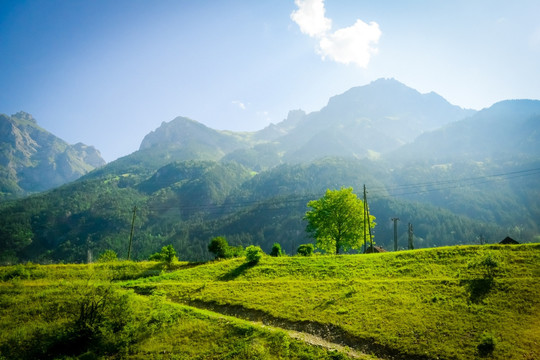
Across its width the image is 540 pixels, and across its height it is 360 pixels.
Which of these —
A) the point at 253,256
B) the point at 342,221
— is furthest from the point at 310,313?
the point at 342,221

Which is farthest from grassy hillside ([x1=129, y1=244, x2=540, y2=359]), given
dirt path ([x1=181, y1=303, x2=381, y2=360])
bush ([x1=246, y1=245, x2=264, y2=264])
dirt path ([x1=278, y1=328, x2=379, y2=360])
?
bush ([x1=246, y1=245, x2=264, y2=264])

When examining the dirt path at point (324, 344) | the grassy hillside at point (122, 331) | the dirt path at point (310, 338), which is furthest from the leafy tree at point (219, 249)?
the dirt path at point (324, 344)

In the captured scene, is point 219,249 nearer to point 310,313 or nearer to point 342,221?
point 342,221

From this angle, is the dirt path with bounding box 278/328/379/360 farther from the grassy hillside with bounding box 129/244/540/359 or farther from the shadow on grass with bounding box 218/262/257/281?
the shadow on grass with bounding box 218/262/257/281

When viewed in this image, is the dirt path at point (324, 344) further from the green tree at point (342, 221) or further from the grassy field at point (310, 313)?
the green tree at point (342, 221)

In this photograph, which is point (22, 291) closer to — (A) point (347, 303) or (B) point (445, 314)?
(A) point (347, 303)

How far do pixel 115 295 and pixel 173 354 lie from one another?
10950mm

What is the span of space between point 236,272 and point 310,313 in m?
20.5

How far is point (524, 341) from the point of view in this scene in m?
23.6

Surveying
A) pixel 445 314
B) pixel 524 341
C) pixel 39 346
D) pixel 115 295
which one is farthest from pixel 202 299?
pixel 524 341

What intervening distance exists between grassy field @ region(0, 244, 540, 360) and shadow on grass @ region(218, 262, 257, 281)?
2415 millimetres

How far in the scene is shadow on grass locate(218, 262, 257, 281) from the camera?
1899 inches

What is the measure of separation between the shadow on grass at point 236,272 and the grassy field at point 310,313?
2415mm

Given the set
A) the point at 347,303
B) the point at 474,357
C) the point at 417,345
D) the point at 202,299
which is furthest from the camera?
the point at 202,299
